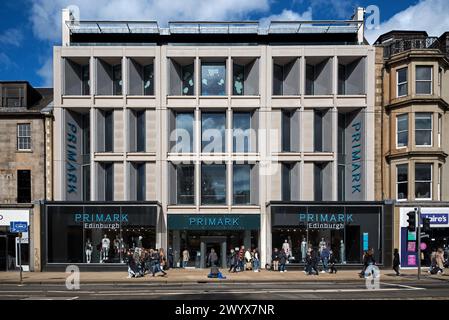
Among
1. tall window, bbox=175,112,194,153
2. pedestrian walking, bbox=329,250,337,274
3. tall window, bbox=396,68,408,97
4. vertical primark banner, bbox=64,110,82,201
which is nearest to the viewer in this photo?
pedestrian walking, bbox=329,250,337,274

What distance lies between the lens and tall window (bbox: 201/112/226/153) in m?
29.3

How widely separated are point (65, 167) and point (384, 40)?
87.0 feet

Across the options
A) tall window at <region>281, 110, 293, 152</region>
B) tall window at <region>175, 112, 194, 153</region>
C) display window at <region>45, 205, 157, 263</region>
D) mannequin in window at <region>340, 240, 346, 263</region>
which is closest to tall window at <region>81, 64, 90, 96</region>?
tall window at <region>175, 112, 194, 153</region>

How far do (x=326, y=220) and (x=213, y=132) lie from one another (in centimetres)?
998

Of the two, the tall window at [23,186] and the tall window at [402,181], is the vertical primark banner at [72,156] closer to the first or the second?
the tall window at [23,186]

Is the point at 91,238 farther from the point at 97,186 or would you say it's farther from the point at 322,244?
the point at 322,244

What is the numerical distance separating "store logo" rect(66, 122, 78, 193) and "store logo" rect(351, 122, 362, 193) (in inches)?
785

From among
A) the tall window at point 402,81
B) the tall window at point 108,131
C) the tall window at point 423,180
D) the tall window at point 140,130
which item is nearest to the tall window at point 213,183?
the tall window at point 140,130

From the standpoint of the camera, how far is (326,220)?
92.8 feet

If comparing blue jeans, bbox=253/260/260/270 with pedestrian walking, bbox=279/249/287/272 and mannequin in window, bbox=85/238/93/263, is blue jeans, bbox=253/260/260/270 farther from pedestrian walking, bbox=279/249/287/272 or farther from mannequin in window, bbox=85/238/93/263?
mannequin in window, bbox=85/238/93/263

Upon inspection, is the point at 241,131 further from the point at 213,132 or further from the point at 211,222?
the point at 211,222

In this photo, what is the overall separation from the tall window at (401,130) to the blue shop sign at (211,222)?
1145 centimetres

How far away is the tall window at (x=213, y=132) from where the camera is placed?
29.3 metres

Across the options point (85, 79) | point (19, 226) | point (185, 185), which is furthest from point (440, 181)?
point (19, 226)
